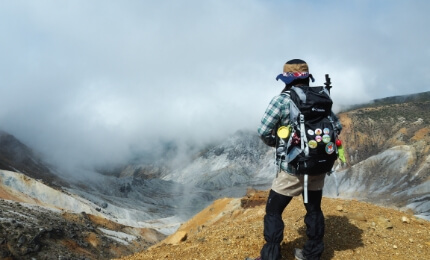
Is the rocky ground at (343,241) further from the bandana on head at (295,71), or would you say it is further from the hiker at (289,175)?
the bandana on head at (295,71)

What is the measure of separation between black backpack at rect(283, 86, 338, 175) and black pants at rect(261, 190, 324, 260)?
1.71 ft

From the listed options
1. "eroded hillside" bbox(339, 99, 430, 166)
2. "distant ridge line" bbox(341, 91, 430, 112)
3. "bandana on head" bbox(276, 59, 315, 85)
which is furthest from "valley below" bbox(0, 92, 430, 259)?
"bandana on head" bbox(276, 59, 315, 85)

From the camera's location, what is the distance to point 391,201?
66.1 metres

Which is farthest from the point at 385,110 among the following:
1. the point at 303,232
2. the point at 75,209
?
the point at 303,232

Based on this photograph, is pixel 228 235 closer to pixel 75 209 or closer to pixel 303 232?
pixel 303 232

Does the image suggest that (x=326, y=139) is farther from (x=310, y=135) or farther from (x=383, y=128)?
(x=383, y=128)

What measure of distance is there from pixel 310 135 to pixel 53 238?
29.0 metres

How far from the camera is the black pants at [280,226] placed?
4871 millimetres

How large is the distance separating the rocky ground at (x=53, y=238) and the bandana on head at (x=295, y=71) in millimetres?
24085

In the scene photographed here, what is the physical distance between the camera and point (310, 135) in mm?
4590

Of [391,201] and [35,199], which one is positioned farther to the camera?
[391,201]

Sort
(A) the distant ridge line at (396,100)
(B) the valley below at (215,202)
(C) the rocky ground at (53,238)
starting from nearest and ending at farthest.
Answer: (B) the valley below at (215,202), (C) the rocky ground at (53,238), (A) the distant ridge line at (396,100)

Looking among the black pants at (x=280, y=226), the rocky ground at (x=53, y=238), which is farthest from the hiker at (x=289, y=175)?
the rocky ground at (x=53, y=238)

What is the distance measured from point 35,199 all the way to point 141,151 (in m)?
105
